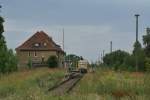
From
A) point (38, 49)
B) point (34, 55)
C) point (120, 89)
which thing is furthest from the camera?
point (38, 49)

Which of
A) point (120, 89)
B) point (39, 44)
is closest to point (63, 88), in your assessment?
point (120, 89)

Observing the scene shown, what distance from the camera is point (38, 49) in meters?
156

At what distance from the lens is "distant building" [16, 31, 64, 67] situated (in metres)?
153

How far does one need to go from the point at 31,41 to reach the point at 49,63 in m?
27.8

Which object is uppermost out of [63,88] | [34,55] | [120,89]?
[34,55]

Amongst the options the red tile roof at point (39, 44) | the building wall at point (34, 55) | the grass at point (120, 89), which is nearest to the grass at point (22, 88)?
the grass at point (120, 89)

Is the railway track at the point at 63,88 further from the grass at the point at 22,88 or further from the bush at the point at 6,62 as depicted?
the bush at the point at 6,62

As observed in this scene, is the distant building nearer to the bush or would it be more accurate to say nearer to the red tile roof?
the red tile roof

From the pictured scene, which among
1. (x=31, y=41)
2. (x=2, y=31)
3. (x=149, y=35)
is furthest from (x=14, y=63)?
(x=31, y=41)

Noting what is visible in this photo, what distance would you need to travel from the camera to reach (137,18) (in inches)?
3219

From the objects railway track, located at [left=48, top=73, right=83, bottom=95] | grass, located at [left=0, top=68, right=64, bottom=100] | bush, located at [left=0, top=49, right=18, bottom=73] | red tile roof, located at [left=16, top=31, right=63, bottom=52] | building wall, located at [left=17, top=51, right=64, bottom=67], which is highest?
red tile roof, located at [left=16, top=31, right=63, bottom=52]

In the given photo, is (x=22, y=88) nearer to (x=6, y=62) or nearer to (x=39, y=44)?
(x=6, y=62)

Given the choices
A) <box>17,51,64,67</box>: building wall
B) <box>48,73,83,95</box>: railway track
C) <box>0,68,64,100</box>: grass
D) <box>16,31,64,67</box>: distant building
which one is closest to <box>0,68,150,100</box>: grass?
<box>0,68,64,100</box>: grass

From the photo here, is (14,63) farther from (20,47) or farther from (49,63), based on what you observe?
(20,47)
